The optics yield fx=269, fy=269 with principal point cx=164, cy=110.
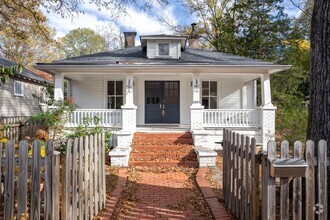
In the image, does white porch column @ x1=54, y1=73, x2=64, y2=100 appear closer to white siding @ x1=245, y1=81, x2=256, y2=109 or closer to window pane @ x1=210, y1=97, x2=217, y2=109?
window pane @ x1=210, y1=97, x2=217, y2=109

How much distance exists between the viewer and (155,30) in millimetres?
28594

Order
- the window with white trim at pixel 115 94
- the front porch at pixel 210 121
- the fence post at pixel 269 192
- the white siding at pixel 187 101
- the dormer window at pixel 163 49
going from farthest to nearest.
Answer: the window with white trim at pixel 115 94 < the white siding at pixel 187 101 < the dormer window at pixel 163 49 < the front porch at pixel 210 121 < the fence post at pixel 269 192

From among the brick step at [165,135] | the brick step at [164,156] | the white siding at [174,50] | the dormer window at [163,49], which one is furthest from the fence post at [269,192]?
the dormer window at [163,49]

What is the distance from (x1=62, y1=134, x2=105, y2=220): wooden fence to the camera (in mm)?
3260

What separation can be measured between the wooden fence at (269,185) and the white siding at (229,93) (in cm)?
901

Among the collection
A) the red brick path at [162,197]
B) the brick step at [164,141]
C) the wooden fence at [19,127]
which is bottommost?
the red brick path at [162,197]

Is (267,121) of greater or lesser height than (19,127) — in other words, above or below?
above

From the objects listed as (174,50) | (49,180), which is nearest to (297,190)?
(49,180)

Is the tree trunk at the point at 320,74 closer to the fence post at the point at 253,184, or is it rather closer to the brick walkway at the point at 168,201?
the fence post at the point at 253,184

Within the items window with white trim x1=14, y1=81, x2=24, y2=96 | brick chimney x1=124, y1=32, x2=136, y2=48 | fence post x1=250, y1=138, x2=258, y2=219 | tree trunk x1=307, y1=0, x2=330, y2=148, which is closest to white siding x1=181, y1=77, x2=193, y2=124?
brick chimney x1=124, y1=32, x2=136, y2=48

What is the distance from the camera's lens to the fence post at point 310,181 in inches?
117

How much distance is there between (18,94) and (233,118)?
558 inches

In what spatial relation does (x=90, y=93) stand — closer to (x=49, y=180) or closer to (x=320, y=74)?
(x=49, y=180)

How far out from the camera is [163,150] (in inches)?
361
